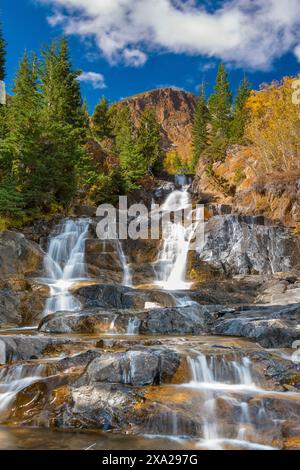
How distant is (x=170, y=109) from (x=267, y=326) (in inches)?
6540

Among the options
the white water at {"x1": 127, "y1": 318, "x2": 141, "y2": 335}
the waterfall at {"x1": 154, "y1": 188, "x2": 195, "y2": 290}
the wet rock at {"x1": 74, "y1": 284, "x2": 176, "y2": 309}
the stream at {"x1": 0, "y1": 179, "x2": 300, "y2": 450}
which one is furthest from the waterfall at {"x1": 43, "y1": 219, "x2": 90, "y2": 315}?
the stream at {"x1": 0, "y1": 179, "x2": 300, "y2": 450}

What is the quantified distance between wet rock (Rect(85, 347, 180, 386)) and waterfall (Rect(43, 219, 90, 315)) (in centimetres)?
882

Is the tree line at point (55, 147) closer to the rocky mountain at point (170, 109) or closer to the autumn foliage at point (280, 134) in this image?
the autumn foliage at point (280, 134)

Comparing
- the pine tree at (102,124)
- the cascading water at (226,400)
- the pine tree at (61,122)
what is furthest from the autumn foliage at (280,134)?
the cascading water at (226,400)

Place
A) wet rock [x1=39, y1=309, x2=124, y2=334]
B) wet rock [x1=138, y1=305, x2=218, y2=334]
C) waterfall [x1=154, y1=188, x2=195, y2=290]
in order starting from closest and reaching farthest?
1. wet rock [x1=39, y1=309, x2=124, y2=334]
2. wet rock [x1=138, y1=305, x2=218, y2=334]
3. waterfall [x1=154, y1=188, x2=195, y2=290]

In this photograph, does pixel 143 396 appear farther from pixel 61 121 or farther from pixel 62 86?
pixel 62 86

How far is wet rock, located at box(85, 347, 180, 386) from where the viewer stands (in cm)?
867

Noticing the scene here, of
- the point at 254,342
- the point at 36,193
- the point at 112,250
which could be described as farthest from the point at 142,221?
the point at 254,342

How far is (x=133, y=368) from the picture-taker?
350 inches

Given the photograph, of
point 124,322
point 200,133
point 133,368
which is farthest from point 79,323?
point 200,133

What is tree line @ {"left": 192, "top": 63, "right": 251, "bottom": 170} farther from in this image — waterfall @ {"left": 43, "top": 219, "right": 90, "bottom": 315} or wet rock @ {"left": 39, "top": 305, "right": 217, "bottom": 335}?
wet rock @ {"left": 39, "top": 305, "right": 217, "bottom": 335}

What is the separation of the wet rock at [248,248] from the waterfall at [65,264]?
7528mm

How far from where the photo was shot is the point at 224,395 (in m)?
8.27
